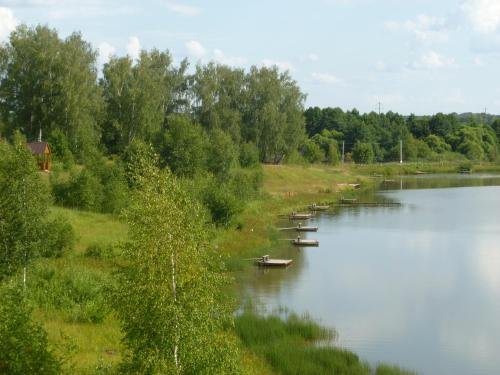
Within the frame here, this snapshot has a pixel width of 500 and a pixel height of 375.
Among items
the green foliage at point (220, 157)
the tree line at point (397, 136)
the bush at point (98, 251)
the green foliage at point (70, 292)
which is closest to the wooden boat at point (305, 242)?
the green foliage at point (220, 157)

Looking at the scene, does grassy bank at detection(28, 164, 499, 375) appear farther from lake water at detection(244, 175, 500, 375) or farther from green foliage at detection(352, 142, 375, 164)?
green foliage at detection(352, 142, 375, 164)

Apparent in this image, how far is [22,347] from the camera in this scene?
12.7 metres

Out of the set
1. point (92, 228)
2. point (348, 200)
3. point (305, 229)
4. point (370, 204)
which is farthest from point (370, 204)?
point (92, 228)

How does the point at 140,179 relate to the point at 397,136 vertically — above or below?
below

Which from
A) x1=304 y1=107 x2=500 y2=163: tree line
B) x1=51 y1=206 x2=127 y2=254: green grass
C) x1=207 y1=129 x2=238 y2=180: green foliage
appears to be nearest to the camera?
x1=51 y1=206 x2=127 y2=254: green grass

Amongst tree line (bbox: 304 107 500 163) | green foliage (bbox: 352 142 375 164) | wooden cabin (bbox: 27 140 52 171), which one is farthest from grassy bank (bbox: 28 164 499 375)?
tree line (bbox: 304 107 500 163)

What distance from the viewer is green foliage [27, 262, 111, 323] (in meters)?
20.0

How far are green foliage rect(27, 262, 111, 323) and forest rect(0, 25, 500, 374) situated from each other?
5 centimetres

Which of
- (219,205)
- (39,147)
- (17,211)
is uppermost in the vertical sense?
(39,147)

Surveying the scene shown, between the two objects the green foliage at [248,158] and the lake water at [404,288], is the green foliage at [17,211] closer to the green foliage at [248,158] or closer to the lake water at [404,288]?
the lake water at [404,288]

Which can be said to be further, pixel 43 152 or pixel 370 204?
pixel 370 204

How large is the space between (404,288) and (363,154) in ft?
287

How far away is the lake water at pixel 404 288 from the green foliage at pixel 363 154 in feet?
200

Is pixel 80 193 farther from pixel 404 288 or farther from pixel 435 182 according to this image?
pixel 435 182
